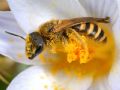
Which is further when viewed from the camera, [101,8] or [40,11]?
[40,11]

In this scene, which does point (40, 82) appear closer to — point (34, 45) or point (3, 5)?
A: point (34, 45)

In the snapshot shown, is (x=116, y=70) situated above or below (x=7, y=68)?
above

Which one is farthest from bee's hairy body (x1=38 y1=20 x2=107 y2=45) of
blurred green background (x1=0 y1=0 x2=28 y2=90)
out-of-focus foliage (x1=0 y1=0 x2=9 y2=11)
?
out-of-focus foliage (x1=0 y1=0 x2=9 y2=11)

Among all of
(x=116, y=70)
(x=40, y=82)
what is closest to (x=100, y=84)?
(x=116, y=70)

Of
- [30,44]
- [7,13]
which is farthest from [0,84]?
[30,44]

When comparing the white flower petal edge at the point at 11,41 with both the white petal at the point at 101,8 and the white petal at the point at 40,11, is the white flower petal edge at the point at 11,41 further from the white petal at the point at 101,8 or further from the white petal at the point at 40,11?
the white petal at the point at 101,8

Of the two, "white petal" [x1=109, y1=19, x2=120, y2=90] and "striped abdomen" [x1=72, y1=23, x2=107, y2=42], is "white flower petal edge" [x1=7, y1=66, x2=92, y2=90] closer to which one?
"white petal" [x1=109, y1=19, x2=120, y2=90]
